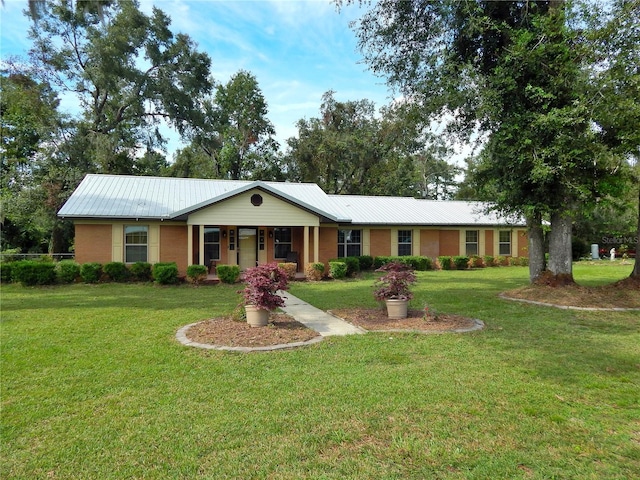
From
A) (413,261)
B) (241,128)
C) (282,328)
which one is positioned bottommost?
(282,328)

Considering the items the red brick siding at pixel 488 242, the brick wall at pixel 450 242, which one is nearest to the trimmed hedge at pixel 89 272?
the brick wall at pixel 450 242

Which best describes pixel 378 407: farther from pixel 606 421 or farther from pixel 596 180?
pixel 596 180

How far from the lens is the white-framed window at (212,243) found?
17.8 metres

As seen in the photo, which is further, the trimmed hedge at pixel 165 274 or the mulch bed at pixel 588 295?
the trimmed hedge at pixel 165 274

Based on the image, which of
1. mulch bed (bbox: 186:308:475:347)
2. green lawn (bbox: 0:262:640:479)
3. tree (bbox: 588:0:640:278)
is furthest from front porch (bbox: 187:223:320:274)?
tree (bbox: 588:0:640:278)

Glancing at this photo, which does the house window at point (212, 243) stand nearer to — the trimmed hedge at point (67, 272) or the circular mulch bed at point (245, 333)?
the trimmed hedge at point (67, 272)

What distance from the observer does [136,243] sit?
16406mm

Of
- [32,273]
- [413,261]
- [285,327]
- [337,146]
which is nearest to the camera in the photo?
[285,327]

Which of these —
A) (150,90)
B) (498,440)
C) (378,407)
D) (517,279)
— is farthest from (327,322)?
(150,90)

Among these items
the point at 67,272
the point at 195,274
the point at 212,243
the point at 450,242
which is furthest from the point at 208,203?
the point at 450,242

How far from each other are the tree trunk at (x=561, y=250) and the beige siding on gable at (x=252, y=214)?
904cm

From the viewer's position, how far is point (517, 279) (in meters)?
16.5

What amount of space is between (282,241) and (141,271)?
644cm

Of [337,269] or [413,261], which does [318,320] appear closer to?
[337,269]
